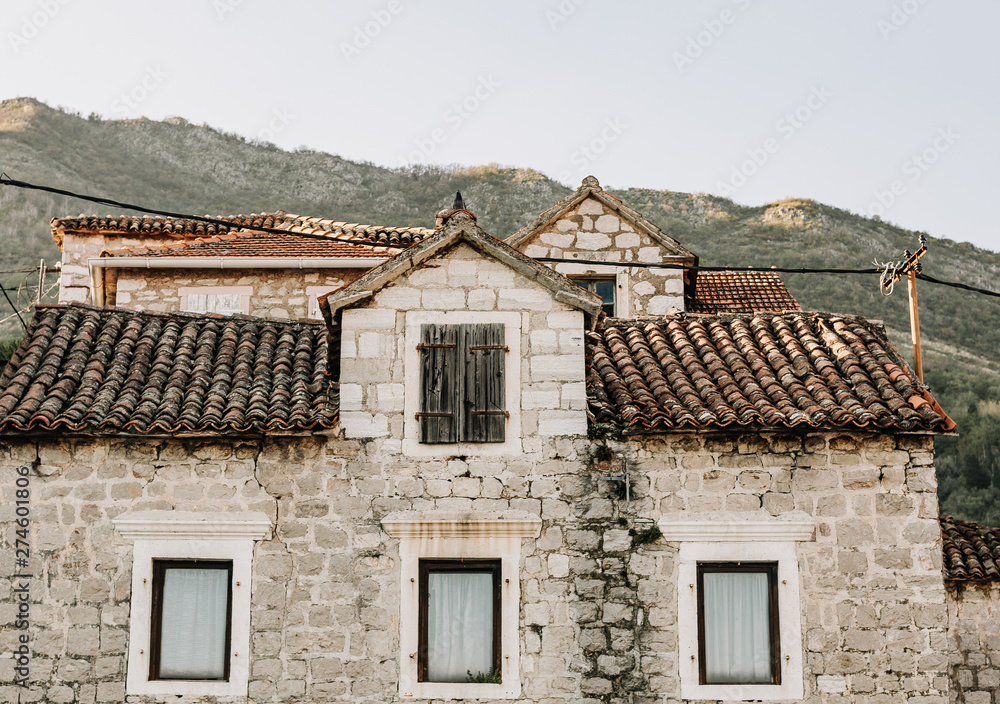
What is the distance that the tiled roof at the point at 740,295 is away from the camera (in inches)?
652

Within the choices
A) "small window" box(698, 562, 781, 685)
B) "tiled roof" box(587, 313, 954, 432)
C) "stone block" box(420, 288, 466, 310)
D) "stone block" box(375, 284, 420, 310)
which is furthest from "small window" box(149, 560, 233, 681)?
"small window" box(698, 562, 781, 685)

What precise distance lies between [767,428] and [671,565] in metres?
1.52

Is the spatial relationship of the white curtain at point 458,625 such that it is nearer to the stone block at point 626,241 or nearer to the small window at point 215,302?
the stone block at point 626,241

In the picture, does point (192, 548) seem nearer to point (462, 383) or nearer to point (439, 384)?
point (439, 384)

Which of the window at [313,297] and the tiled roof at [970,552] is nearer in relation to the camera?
the tiled roof at [970,552]

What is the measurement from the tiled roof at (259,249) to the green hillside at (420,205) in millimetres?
15346

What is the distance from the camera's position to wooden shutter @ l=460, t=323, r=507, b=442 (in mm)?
9188

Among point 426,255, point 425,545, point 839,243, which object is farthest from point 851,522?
point 839,243

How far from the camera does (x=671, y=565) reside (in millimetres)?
8930

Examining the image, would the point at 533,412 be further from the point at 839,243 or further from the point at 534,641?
the point at 839,243

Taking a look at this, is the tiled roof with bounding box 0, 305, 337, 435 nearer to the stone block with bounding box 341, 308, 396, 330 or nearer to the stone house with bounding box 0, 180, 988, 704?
the stone house with bounding box 0, 180, 988, 704

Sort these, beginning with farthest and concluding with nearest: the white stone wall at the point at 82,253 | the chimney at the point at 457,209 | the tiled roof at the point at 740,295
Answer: the white stone wall at the point at 82,253, the tiled roof at the point at 740,295, the chimney at the point at 457,209

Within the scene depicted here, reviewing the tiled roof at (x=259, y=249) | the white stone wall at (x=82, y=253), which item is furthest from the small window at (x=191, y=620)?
the white stone wall at (x=82, y=253)

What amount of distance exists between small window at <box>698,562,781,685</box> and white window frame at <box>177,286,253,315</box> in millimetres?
9242
